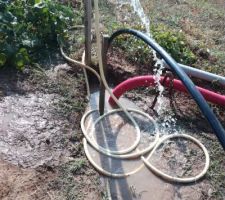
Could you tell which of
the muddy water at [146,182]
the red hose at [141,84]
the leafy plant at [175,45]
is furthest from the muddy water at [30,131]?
the leafy plant at [175,45]

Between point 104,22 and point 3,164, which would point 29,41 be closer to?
point 104,22

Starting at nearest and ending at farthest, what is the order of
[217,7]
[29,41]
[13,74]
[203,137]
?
[203,137]
[13,74]
[29,41]
[217,7]

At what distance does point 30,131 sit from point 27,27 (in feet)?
5.39

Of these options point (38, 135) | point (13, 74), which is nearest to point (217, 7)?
point (13, 74)

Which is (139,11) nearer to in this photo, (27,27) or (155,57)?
(155,57)

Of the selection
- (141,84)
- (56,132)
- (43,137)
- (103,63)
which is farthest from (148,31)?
(43,137)

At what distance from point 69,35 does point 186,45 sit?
156 cm

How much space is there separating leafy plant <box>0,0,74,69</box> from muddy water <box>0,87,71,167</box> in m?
0.56

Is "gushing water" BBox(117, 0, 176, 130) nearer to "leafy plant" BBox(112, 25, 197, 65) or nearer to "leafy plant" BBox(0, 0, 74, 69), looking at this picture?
"leafy plant" BBox(112, 25, 197, 65)

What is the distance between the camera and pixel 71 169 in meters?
3.20

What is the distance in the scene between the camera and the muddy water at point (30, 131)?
3.25 meters

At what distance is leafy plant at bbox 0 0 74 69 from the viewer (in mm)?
4215

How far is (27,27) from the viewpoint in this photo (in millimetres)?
4570

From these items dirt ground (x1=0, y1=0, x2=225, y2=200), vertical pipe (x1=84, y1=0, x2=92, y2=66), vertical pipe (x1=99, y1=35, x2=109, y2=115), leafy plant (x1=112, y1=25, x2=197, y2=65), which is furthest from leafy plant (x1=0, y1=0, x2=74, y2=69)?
vertical pipe (x1=99, y1=35, x2=109, y2=115)
